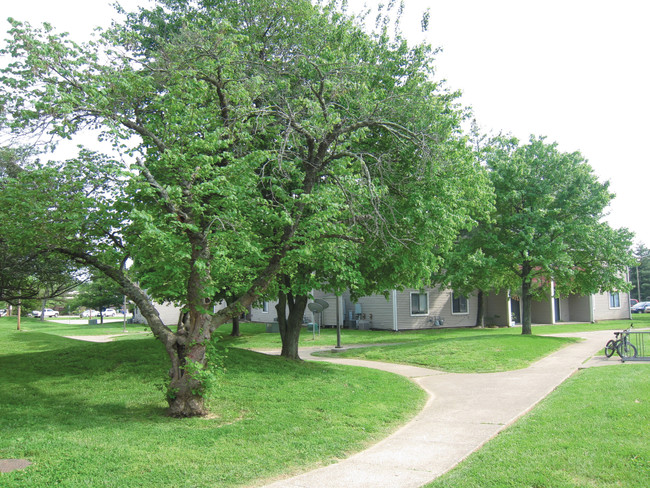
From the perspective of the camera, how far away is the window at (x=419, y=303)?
98.9 ft

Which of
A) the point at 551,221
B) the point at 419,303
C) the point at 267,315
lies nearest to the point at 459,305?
the point at 419,303

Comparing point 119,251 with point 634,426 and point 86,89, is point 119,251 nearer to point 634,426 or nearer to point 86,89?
point 86,89

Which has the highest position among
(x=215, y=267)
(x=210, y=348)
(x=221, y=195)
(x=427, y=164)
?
(x=427, y=164)

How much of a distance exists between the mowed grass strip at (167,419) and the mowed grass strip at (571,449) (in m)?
1.96

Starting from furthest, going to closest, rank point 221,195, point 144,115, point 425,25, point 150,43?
point 150,43, point 425,25, point 144,115, point 221,195

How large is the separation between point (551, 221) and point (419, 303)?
9840 mm

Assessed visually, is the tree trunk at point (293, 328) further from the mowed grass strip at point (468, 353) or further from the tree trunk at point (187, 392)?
the tree trunk at point (187, 392)

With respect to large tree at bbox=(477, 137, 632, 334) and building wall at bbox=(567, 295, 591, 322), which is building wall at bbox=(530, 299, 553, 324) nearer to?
building wall at bbox=(567, 295, 591, 322)

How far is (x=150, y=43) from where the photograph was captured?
15.1 metres

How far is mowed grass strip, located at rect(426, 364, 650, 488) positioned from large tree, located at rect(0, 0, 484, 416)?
4433 millimetres

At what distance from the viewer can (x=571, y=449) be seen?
6.18 meters

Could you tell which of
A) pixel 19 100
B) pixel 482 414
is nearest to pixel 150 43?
pixel 19 100

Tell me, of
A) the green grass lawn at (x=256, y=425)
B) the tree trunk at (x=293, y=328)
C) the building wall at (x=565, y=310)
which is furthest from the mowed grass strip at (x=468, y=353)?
the building wall at (x=565, y=310)

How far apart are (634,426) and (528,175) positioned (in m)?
18.3
